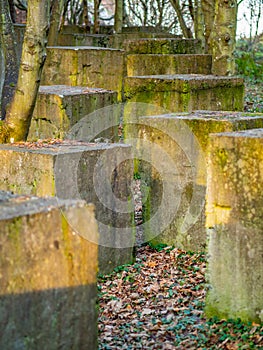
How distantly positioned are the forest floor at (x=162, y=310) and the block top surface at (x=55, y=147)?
1.29 m

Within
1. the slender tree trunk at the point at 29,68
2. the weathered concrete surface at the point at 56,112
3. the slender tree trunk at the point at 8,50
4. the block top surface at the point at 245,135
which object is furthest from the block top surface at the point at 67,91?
the block top surface at the point at 245,135

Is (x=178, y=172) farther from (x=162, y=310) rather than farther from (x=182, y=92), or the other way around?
(x=182, y=92)

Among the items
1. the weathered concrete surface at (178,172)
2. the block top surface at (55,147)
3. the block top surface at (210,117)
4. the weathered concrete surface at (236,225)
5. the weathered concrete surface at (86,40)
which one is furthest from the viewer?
the weathered concrete surface at (86,40)

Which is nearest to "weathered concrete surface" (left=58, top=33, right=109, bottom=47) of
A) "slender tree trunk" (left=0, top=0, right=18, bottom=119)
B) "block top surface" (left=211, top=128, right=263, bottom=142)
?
"slender tree trunk" (left=0, top=0, right=18, bottom=119)

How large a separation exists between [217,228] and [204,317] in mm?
774

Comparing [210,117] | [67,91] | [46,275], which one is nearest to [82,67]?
[67,91]

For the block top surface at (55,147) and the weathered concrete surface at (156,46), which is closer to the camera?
the block top surface at (55,147)

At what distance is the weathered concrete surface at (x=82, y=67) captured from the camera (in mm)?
13125

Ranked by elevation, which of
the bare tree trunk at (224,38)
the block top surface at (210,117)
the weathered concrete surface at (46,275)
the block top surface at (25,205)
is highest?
the bare tree trunk at (224,38)

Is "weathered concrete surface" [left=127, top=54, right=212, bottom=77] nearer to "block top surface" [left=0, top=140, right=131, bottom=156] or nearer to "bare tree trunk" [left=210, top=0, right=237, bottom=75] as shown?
"bare tree trunk" [left=210, top=0, right=237, bottom=75]

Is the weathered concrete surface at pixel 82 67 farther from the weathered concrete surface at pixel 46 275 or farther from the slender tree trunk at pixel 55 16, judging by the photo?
the weathered concrete surface at pixel 46 275

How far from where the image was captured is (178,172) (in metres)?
7.79

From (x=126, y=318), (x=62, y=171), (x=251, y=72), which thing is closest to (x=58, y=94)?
(x=62, y=171)

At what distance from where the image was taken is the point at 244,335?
18.0 ft
